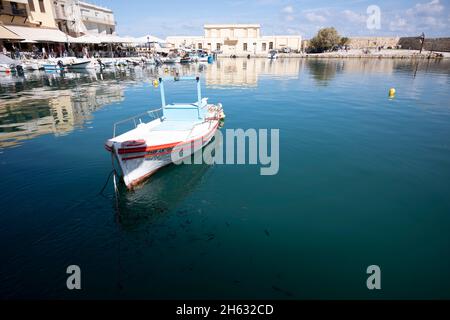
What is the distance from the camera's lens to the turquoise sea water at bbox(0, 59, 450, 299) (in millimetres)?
6098

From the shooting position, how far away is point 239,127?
1784 centimetres

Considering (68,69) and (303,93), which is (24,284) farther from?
(68,69)

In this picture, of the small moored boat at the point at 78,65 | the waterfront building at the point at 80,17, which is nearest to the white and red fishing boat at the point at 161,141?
the small moored boat at the point at 78,65

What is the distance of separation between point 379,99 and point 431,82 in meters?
16.7

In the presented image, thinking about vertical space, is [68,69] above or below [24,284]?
above

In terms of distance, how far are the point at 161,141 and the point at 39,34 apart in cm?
5970

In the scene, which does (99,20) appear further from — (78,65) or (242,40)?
(242,40)

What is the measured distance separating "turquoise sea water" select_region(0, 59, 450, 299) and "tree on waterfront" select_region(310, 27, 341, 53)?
362 feet

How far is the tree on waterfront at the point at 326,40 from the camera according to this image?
109375mm

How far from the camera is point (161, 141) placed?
34.3 ft

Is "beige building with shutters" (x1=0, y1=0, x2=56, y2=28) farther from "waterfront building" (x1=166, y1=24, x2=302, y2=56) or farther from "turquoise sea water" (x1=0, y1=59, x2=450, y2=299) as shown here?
"waterfront building" (x1=166, y1=24, x2=302, y2=56)

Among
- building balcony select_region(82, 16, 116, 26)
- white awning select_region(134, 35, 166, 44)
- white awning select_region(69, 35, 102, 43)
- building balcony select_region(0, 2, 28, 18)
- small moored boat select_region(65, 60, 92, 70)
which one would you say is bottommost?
small moored boat select_region(65, 60, 92, 70)

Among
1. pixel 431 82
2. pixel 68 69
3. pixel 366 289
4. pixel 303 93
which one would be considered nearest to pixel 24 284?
pixel 366 289

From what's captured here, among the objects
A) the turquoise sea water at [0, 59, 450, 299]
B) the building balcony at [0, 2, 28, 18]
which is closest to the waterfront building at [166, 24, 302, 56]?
the building balcony at [0, 2, 28, 18]
